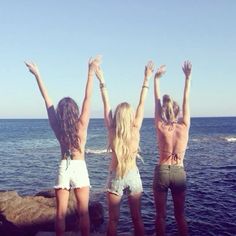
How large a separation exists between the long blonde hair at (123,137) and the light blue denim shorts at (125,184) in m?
0.08

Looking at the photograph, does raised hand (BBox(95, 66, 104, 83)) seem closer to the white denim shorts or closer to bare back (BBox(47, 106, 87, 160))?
bare back (BBox(47, 106, 87, 160))

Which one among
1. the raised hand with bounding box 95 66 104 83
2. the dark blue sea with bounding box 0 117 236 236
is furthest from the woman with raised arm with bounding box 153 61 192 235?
the dark blue sea with bounding box 0 117 236 236

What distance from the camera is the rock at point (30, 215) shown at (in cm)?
1066

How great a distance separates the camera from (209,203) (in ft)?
56.4

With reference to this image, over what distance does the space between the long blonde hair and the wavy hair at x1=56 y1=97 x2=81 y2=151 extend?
60cm

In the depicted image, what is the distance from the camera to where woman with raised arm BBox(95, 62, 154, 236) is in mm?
5242

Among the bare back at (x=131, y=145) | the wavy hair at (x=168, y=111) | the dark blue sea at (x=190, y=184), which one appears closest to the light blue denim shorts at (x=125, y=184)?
the bare back at (x=131, y=145)

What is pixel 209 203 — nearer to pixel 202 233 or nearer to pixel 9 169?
pixel 202 233

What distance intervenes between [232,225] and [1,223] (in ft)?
29.6

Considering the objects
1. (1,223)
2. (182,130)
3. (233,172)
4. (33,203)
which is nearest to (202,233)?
(33,203)

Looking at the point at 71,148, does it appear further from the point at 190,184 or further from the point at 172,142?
the point at 190,184

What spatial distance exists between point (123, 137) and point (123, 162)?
0.39 metres

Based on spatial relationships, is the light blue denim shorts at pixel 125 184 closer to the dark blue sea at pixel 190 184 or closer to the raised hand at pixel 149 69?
the raised hand at pixel 149 69

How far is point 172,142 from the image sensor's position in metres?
5.61
